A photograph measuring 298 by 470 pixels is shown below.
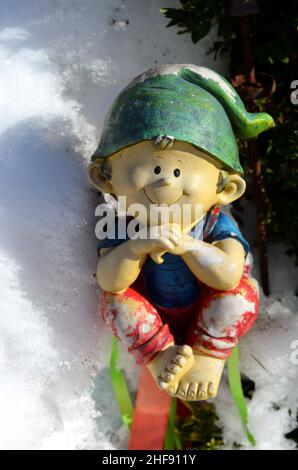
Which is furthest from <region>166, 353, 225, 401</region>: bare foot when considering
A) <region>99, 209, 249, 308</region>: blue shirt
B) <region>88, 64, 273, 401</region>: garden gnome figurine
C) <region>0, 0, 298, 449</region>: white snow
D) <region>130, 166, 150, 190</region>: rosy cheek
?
<region>130, 166, 150, 190</region>: rosy cheek

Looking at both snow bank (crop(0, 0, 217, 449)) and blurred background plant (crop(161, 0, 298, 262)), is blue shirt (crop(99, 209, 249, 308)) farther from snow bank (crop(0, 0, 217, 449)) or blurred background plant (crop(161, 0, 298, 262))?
blurred background plant (crop(161, 0, 298, 262))

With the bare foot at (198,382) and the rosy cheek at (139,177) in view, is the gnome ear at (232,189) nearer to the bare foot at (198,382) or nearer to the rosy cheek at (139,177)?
the rosy cheek at (139,177)

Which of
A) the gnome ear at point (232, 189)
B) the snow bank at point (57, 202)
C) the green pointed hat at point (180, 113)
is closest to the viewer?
the green pointed hat at point (180, 113)

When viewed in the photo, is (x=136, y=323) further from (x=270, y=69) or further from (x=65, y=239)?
(x=270, y=69)

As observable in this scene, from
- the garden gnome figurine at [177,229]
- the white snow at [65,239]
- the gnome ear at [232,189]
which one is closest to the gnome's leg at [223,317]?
the garden gnome figurine at [177,229]

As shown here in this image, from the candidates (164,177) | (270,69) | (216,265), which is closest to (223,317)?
(216,265)
